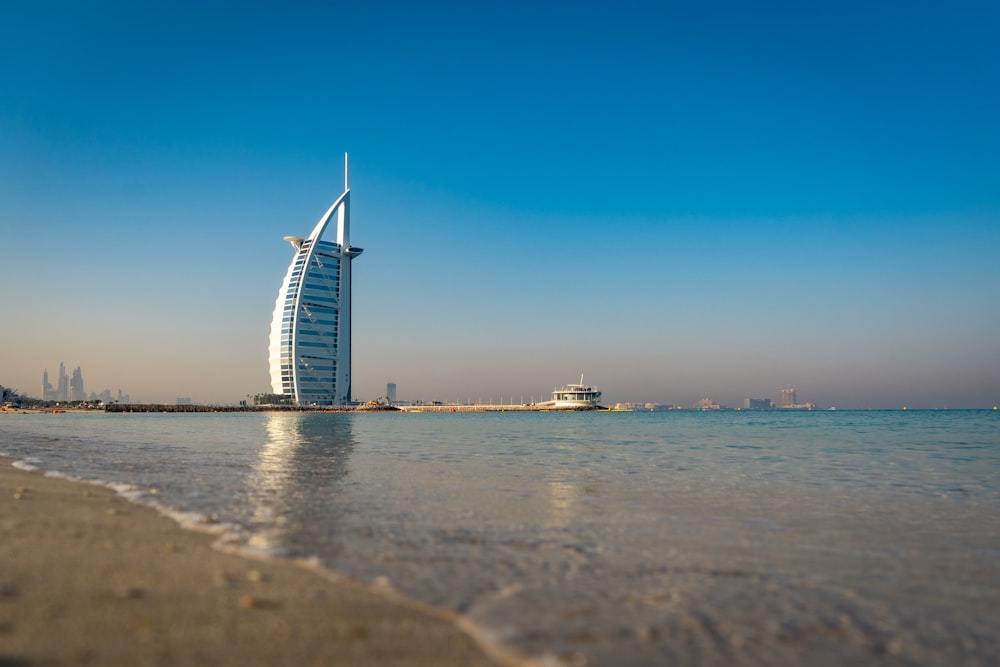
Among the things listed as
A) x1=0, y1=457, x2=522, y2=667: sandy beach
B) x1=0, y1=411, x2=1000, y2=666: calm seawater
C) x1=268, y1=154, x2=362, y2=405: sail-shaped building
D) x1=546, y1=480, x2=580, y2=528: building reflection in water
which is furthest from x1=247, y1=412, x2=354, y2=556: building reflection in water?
x1=268, y1=154, x2=362, y2=405: sail-shaped building

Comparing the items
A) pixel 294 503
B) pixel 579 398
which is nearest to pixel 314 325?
pixel 579 398

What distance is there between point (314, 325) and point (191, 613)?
544ft

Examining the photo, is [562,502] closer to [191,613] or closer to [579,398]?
[191,613]

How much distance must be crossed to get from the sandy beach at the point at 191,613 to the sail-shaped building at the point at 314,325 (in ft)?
528

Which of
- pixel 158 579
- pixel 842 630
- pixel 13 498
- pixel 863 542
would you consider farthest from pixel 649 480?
pixel 13 498

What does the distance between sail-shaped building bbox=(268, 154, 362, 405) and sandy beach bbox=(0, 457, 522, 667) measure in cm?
16089

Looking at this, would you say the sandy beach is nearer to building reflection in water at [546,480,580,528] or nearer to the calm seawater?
the calm seawater

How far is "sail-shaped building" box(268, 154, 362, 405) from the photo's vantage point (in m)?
160

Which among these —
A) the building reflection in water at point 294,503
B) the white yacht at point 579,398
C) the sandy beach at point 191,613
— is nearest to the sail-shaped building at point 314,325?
the white yacht at point 579,398

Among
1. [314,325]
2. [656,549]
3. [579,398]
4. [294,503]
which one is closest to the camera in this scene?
[656,549]

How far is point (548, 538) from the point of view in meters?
7.83

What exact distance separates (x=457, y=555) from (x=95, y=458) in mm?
17109

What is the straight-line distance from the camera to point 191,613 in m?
4.38

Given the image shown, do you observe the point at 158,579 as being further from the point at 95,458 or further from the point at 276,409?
the point at 276,409
